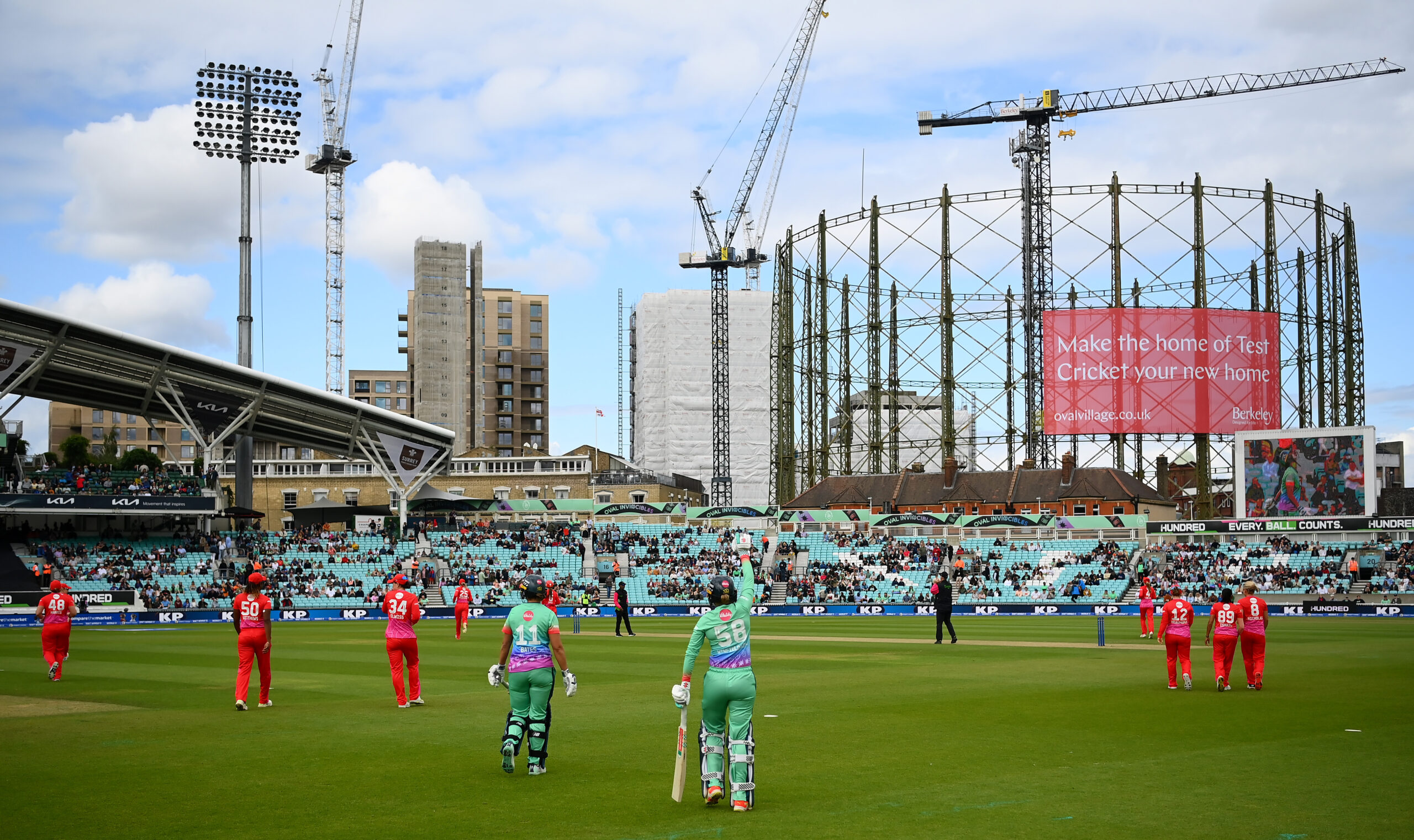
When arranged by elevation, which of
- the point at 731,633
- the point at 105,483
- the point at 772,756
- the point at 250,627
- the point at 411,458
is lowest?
the point at 772,756

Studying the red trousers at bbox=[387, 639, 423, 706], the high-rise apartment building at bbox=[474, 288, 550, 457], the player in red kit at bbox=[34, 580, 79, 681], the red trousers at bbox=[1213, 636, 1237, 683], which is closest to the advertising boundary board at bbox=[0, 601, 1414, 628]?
the player in red kit at bbox=[34, 580, 79, 681]

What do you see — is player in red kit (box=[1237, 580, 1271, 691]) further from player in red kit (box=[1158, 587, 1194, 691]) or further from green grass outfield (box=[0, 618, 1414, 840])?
player in red kit (box=[1158, 587, 1194, 691])

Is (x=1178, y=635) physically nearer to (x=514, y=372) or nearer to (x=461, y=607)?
(x=461, y=607)

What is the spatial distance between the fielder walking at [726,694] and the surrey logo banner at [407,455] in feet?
209

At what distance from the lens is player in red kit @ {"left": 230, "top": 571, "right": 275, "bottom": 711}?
18.5m

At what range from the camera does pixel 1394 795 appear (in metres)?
11.7

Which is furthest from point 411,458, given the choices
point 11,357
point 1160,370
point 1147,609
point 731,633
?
point 731,633

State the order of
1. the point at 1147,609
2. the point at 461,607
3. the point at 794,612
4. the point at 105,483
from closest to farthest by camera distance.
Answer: the point at 1147,609 → the point at 461,607 → the point at 794,612 → the point at 105,483

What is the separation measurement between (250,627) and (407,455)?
56207 mm

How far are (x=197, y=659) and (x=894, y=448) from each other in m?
68.9

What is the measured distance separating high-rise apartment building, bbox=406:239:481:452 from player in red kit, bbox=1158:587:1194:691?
391 ft

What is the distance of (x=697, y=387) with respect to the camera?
12162 centimetres

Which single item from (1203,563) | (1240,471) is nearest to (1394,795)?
(1203,563)

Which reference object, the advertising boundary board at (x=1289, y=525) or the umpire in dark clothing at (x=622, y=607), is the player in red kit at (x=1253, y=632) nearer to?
the umpire in dark clothing at (x=622, y=607)
